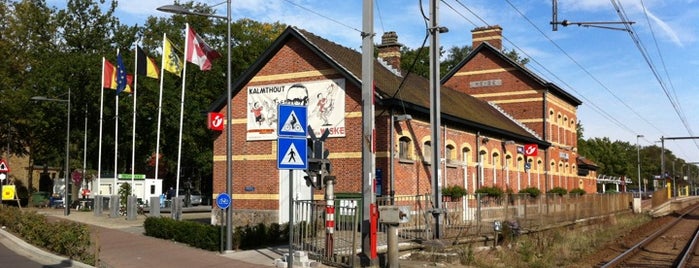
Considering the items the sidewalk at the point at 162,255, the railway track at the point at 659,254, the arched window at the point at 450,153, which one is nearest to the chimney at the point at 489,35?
the railway track at the point at 659,254

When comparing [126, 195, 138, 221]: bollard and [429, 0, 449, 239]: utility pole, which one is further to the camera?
[126, 195, 138, 221]: bollard

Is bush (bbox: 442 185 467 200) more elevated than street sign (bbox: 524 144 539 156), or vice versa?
street sign (bbox: 524 144 539 156)

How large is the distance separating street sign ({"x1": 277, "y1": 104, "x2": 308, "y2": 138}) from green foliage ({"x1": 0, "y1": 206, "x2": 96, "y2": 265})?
17.3ft

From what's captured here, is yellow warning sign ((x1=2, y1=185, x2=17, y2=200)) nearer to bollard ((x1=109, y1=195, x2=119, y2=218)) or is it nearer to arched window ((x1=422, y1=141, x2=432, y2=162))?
bollard ((x1=109, y1=195, x2=119, y2=218))

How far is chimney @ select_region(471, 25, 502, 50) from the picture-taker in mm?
38938

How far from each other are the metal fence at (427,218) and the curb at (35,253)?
4.50 meters

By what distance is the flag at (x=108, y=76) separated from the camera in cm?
2886

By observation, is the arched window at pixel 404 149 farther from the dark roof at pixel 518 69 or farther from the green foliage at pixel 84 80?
the green foliage at pixel 84 80

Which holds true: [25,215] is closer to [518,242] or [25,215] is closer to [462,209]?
[462,209]

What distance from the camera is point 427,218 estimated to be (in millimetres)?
15461

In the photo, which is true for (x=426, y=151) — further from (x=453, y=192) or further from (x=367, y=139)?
(x=367, y=139)

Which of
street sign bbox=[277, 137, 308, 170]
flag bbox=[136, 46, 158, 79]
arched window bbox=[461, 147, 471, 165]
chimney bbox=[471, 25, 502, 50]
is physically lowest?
street sign bbox=[277, 137, 308, 170]

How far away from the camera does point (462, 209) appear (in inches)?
698

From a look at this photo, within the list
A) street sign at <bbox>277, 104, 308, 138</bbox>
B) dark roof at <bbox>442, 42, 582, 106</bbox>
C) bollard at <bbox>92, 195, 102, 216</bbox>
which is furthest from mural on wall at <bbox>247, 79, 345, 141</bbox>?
dark roof at <bbox>442, 42, 582, 106</bbox>
